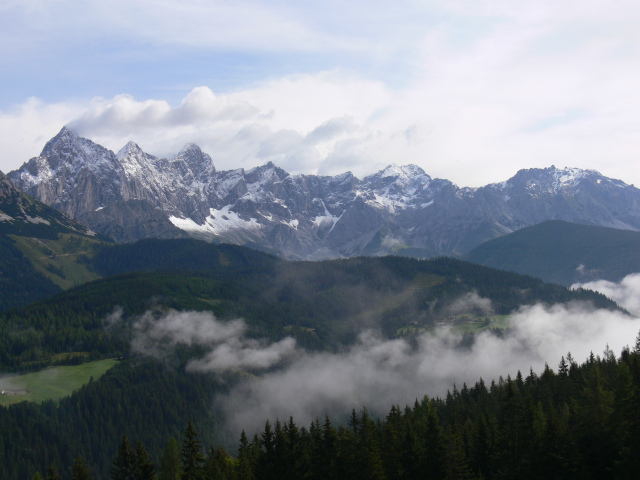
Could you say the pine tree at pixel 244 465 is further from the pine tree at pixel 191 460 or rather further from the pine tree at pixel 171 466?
the pine tree at pixel 171 466

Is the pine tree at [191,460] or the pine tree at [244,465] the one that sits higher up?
the pine tree at [191,460]

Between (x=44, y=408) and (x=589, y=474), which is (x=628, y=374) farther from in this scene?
(x=44, y=408)

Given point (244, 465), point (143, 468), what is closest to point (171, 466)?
point (143, 468)

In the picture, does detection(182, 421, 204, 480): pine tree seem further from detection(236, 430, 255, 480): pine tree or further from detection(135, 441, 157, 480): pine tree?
detection(236, 430, 255, 480): pine tree

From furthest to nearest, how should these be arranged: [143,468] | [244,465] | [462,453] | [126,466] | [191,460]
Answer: [244,465] < [462,453] < [126,466] < [143,468] < [191,460]

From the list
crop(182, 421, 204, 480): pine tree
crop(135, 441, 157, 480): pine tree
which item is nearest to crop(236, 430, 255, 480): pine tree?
crop(182, 421, 204, 480): pine tree

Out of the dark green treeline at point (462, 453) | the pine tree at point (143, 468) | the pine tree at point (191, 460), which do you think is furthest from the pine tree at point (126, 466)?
the pine tree at point (191, 460)

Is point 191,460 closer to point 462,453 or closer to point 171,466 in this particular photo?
point 171,466

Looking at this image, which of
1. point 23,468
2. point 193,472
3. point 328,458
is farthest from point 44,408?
point 328,458

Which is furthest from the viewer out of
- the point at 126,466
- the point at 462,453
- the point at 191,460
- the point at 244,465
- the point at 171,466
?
the point at 244,465

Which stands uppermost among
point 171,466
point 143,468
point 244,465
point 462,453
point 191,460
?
point 191,460

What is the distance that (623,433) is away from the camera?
69000 mm

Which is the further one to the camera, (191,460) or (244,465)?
(244,465)

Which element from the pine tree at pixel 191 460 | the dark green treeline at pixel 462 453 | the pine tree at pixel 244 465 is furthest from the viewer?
the pine tree at pixel 244 465
